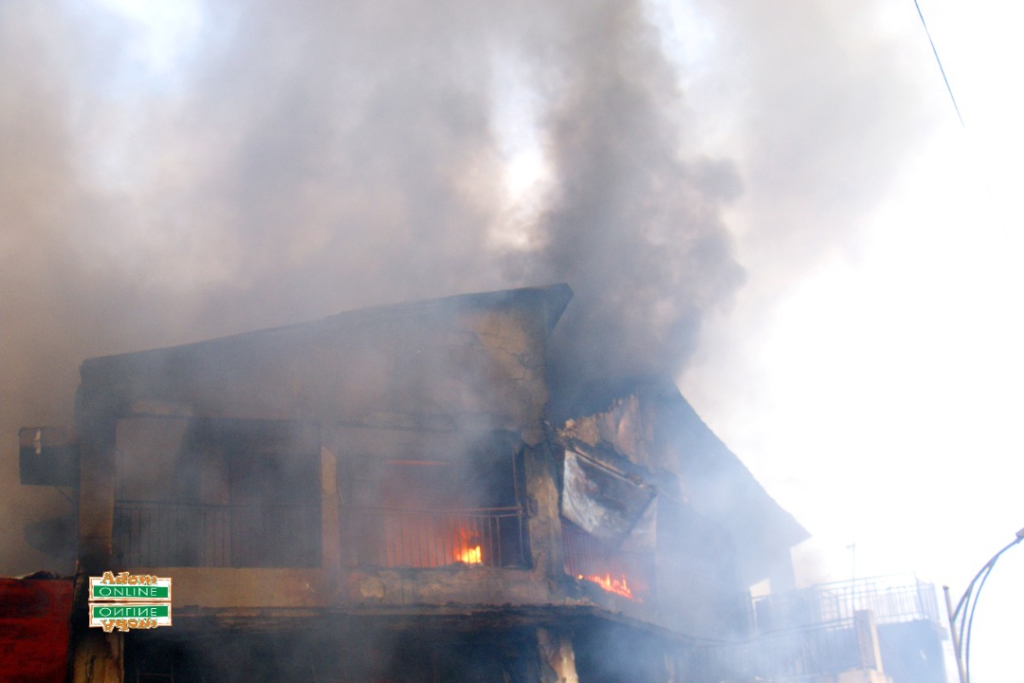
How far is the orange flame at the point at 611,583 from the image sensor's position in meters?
16.6

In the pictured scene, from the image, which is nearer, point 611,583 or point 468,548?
point 468,548

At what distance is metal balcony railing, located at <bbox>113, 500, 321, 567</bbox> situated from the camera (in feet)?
45.8

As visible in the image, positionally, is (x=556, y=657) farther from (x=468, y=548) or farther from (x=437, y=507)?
(x=437, y=507)

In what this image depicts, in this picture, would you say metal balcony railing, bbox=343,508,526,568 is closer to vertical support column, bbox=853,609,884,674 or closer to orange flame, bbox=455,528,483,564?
orange flame, bbox=455,528,483,564

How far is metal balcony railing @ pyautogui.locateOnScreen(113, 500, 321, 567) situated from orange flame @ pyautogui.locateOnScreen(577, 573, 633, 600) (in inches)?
175

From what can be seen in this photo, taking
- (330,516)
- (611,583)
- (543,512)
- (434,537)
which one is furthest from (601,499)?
(330,516)

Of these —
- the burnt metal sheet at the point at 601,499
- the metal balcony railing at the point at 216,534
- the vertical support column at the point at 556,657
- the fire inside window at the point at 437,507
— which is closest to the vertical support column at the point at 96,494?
the metal balcony railing at the point at 216,534

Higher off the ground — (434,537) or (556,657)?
(434,537)

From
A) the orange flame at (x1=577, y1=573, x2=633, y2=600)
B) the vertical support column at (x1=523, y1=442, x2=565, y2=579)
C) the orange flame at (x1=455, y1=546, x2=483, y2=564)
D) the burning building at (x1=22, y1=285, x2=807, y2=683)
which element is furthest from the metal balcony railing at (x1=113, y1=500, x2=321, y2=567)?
the orange flame at (x1=577, y1=573, x2=633, y2=600)

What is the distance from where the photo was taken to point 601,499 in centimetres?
1653

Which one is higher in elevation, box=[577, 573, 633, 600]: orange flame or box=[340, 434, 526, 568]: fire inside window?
box=[340, 434, 526, 568]: fire inside window

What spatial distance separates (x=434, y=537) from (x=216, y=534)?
3238 millimetres

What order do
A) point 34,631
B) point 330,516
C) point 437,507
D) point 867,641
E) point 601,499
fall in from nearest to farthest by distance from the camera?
point 34,631 → point 330,516 → point 437,507 → point 601,499 → point 867,641

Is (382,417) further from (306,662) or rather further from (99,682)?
(99,682)
